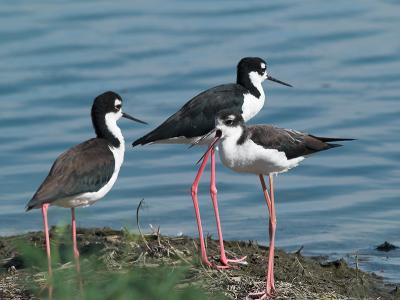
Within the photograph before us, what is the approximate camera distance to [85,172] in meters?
8.42

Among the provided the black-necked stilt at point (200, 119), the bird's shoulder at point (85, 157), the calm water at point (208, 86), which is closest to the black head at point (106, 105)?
the bird's shoulder at point (85, 157)

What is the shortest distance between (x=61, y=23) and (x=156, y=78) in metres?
2.82

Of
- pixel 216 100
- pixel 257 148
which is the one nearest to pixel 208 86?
pixel 216 100

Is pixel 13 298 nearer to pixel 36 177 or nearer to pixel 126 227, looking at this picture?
pixel 126 227

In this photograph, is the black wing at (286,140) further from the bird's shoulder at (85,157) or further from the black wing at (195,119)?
the black wing at (195,119)

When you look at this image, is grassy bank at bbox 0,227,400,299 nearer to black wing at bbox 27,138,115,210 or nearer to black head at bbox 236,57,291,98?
black wing at bbox 27,138,115,210

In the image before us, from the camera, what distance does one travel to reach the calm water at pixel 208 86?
12.1 metres

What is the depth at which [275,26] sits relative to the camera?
17656mm

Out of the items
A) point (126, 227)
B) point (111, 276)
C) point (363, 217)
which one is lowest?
point (363, 217)

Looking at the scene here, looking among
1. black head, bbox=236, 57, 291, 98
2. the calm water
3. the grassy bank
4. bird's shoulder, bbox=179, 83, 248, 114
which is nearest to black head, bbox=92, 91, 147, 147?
the grassy bank

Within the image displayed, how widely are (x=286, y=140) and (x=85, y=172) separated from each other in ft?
4.63

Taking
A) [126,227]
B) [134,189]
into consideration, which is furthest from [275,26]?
[126,227]

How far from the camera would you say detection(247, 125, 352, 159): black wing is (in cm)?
848

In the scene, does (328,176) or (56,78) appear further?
(56,78)
